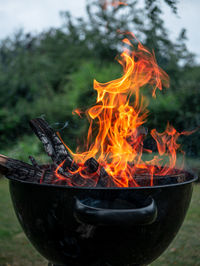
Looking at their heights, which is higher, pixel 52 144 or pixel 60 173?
pixel 52 144

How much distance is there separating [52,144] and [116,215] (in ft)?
2.78

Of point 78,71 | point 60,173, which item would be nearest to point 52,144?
point 60,173

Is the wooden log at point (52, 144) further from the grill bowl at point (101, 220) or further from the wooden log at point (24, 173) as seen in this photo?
the grill bowl at point (101, 220)

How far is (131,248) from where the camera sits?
1.48 meters

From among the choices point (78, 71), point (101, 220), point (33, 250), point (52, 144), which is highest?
point (78, 71)

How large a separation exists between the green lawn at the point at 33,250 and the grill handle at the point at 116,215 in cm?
143

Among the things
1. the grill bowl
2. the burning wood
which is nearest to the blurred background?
the burning wood

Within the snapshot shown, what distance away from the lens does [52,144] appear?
200cm

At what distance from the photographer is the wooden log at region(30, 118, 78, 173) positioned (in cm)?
194

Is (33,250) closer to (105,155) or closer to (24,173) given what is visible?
(105,155)

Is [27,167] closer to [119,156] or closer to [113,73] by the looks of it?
[119,156]

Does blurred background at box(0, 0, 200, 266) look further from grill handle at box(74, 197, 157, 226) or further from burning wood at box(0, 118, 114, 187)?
grill handle at box(74, 197, 157, 226)

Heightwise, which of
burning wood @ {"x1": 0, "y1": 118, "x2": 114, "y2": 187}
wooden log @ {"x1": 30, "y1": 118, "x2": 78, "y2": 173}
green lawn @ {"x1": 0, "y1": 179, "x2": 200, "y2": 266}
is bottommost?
green lawn @ {"x1": 0, "y1": 179, "x2": 200, "y2": 266}

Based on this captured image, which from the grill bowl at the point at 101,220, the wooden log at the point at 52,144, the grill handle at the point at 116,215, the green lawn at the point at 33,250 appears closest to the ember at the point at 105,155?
the wooden log at the point at 52,144
